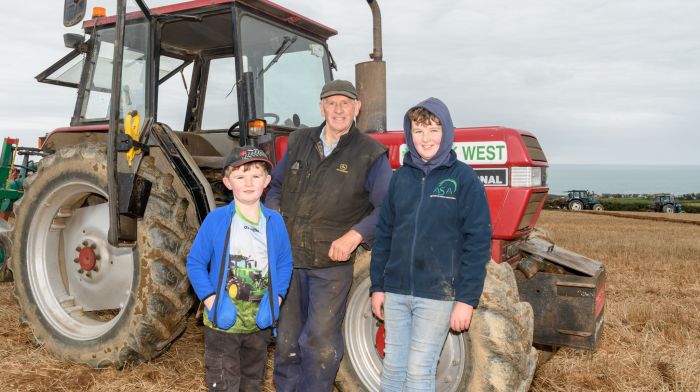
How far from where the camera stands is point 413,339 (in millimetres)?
2582

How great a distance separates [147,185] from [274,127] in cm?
100

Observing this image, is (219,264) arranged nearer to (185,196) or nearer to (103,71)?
(185,196)

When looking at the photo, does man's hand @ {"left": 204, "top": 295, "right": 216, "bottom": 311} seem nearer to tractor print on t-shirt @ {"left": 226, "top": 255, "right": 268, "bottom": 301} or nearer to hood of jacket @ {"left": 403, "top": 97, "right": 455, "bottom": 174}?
tractor print on t-shirt @ {"left": 226, "top": 255, "right": 268, "bottom": 301}

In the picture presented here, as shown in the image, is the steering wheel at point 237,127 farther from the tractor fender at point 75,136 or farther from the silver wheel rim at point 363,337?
the silver wheel rim at point 363,337

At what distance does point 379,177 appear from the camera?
3.05m

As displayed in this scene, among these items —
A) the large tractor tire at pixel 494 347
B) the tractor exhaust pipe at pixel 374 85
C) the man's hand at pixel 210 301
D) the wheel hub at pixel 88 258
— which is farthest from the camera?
the wheel hub at pixel 88 258

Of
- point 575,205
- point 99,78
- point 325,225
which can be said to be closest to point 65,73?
point 99,78

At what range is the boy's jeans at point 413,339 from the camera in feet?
8.34

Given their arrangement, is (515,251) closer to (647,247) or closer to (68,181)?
(68,181)

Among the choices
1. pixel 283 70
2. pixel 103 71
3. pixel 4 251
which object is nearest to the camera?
pixel 283 70

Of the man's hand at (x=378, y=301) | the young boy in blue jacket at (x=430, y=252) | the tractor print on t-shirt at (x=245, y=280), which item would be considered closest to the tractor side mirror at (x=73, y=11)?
the tractor print on t-shirt at (x=245, y=280)

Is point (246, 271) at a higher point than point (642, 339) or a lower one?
higher

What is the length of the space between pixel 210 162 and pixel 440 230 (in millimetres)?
2177

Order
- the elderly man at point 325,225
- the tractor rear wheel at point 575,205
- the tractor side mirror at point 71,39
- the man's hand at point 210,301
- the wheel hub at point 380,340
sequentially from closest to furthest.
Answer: the man's hand at point 210,301 → the elderly man at point 325,225 → the wheel hub at point 380,340 → the tractor side mirror at point 71,39 → the tractor rear wheel at point 575,205
